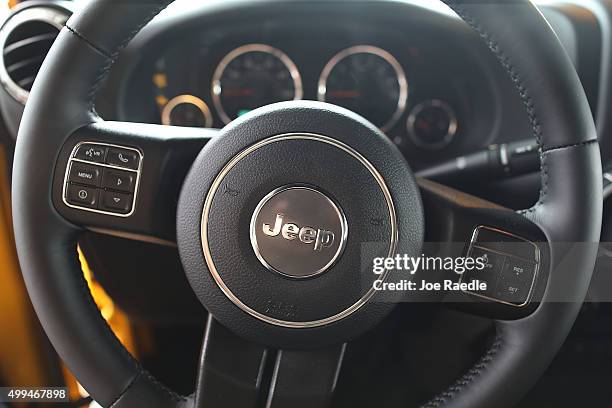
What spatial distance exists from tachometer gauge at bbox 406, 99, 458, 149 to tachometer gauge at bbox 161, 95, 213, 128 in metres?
0.44

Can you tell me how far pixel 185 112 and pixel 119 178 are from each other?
63 cm

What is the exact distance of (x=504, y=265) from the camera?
771 millimetres

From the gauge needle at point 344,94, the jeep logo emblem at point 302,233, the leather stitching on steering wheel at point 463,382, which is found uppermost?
the gauge needle at point 344,94

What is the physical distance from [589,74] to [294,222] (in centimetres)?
82

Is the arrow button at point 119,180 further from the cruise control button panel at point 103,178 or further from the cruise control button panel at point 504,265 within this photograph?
the cruise control button panel at point 504,265

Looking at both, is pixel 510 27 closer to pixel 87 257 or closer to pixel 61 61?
pixel 61 61

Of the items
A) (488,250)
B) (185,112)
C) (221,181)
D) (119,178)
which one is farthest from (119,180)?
(185,112)

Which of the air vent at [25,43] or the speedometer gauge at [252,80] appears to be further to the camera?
the speedometer gauge at [252,80]

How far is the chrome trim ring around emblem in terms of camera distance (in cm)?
72

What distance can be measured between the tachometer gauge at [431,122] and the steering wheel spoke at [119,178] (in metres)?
0.72

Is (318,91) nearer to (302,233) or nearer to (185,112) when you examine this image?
(185,112)

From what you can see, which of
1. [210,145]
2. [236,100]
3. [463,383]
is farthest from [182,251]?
[236,100]

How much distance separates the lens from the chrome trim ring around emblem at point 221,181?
0.72 metres

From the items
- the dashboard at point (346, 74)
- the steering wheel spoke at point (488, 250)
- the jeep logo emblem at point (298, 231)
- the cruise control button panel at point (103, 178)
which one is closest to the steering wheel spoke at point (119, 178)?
the cruise control button panel at point (103, 178)
